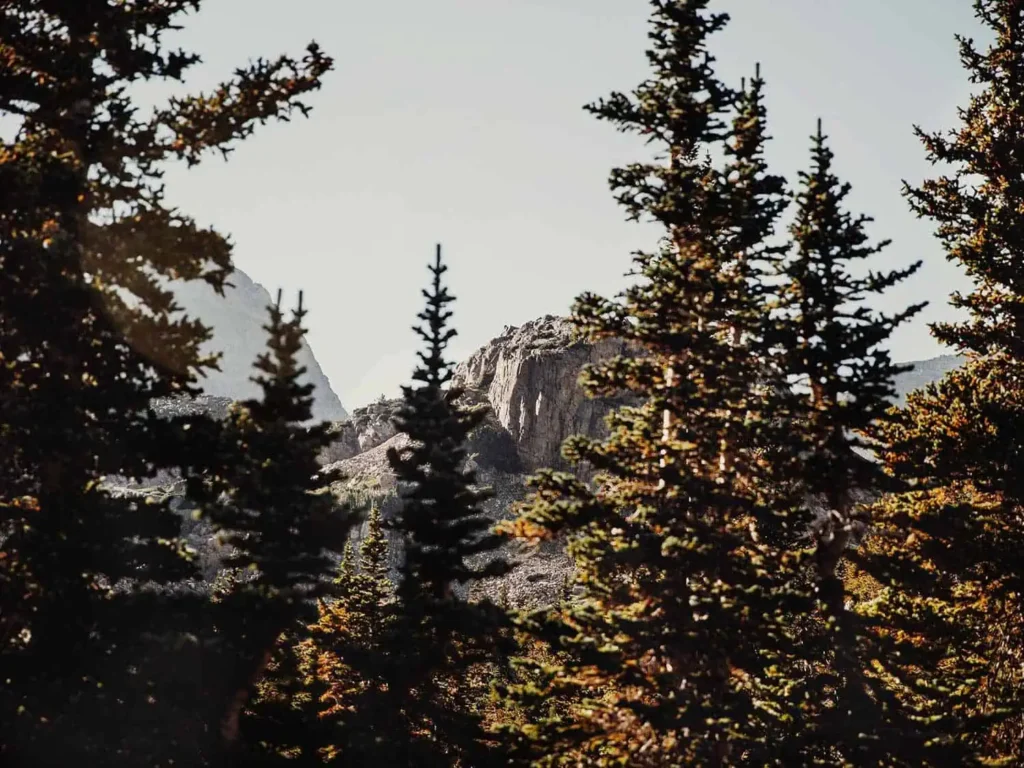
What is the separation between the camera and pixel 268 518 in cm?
2048

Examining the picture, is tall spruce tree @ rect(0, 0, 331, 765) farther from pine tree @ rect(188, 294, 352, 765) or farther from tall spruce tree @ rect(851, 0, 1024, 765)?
tall spruce tree @ rect(851, 0, 1024, 765)

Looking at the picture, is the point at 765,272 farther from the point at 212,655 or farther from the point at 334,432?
the point at 212,655

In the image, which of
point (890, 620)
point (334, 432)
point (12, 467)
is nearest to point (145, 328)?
point (12, 467)

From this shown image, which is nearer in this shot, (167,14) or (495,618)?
(167,14)

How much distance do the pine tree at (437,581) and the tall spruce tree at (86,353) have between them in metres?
9.50

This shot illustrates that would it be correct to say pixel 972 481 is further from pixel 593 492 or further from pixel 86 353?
pixel 86 353

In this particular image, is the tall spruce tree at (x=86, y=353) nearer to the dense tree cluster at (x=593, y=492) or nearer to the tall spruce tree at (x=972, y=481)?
the dense tree cluster at (x=593, y=492)

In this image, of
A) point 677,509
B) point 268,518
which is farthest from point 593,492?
point 268,518

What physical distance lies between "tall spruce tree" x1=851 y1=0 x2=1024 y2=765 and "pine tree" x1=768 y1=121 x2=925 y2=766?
32.1 inches

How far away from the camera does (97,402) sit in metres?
14.8

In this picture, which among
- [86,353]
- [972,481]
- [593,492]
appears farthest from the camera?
[972,481]

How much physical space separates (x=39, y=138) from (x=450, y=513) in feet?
46.3

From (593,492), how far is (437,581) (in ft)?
27.5

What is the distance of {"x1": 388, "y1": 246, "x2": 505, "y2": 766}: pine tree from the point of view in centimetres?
2412
